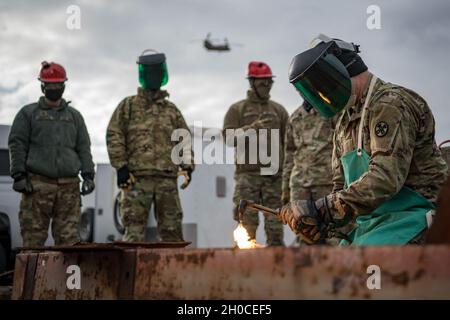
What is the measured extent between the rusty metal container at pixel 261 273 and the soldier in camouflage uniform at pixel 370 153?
1.06 m

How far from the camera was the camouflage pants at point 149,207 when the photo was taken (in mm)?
6840

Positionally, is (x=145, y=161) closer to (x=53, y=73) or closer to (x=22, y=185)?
(x=22, y=185)

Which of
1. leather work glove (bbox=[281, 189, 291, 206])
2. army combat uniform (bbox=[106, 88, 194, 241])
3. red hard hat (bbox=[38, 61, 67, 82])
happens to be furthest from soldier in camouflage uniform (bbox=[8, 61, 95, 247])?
leather work glove (bbox=[281, 189, 291, 206])

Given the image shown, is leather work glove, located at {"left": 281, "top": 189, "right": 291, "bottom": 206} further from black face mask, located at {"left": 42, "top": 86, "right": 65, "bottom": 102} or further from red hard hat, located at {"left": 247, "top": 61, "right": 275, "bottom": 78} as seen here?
black face mask, located at {"left": 42, "top": 86, "right": 65, "bottom": 102}

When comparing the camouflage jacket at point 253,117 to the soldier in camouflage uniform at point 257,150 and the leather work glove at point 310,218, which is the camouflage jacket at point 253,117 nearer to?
the soldier in camouflage uniform at point 257,150

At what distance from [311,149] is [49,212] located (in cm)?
301

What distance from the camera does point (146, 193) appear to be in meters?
6.90

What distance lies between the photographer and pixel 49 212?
6.98m

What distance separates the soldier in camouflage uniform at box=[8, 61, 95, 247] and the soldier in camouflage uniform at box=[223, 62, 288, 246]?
194 cm

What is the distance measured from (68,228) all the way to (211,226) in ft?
11.7

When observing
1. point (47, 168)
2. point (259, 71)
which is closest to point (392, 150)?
point (47, 168)

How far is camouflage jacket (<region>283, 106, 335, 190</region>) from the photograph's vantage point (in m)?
7.11

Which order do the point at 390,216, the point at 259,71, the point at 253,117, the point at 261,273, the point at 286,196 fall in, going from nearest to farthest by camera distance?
the point at 261,273 < the point at 390,216 < the point at 286,196 < the point at 253,117 < the point at 259,71
